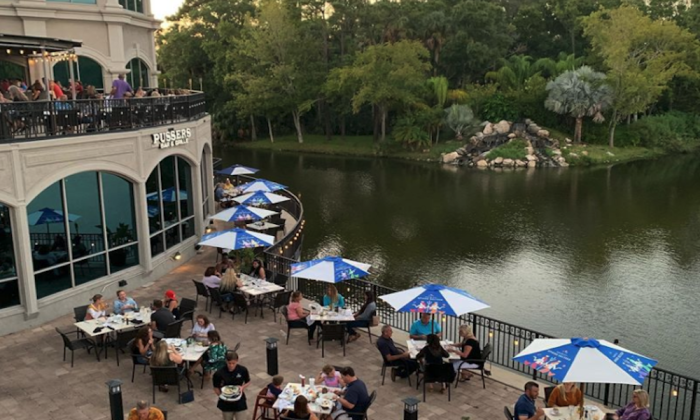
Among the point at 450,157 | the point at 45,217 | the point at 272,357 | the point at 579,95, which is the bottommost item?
the point at 450,157

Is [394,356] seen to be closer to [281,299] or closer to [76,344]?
[281,299]

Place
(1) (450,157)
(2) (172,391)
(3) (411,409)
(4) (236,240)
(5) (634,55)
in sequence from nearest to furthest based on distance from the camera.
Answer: (3) (411,409), (2) (172,391), (4) (236,240), (1) (450,157), (5) (634,55)

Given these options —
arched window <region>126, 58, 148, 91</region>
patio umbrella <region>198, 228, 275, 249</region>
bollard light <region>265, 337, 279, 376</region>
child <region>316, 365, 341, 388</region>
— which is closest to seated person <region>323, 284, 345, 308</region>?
bollard light <region>265, 337, 279, 376</region>

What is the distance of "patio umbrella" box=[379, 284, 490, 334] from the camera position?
13477 millimetres

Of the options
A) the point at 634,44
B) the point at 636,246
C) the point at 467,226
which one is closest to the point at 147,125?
the point at 467,226

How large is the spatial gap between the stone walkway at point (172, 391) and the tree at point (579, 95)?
1973 inches

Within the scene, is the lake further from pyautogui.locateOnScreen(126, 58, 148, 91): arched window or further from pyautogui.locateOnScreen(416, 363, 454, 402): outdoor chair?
Answer: pyautogui.locateOnScreen(126, 58, 148, 91): arched window

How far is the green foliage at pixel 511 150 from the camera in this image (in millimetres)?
56344

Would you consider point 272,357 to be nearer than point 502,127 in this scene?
Yes

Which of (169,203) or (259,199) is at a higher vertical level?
(169,203)

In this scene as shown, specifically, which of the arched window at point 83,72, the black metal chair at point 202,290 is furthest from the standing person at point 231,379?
the arched window at point 83,72

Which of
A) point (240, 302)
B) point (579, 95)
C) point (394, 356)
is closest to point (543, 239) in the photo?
point (240, 302)

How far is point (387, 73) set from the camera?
6075 centimetres

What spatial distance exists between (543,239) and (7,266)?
23.5 metres
